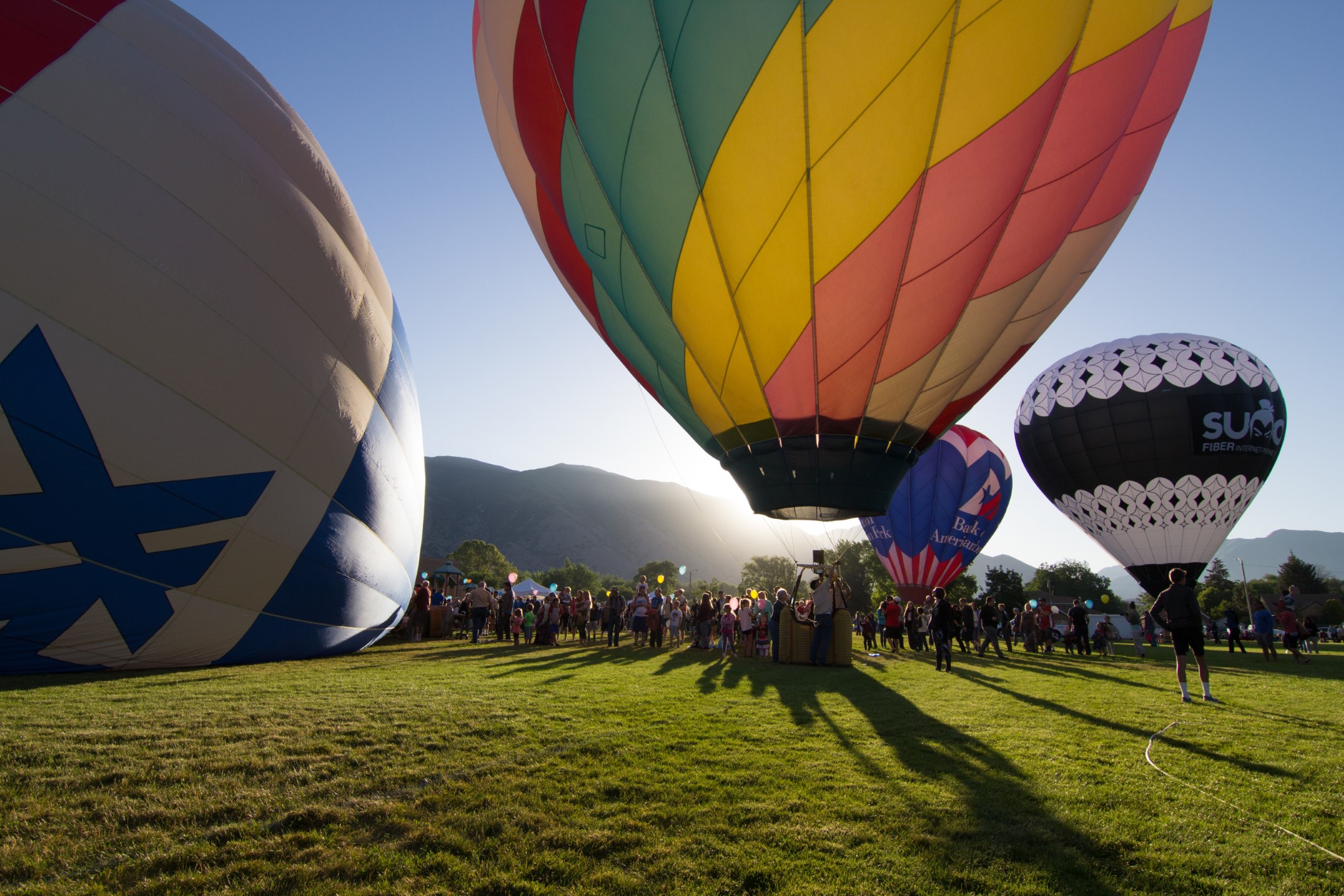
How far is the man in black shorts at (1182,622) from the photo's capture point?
22.6ft

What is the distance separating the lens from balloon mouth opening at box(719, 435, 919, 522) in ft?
25.0

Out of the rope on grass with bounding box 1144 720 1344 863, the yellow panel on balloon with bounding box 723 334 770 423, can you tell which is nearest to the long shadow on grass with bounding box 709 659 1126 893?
the rope on grass with bounding box 1144 720 1344 863

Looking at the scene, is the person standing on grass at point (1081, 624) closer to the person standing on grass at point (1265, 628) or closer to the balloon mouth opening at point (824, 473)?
the person standing on grass at point (1265, 628)

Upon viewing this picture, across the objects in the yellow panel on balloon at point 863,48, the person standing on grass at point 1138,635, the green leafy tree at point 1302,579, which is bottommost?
the person standing on grass at point 1138,635

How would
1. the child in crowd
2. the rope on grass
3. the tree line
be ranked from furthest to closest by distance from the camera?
the tree line, the child in crowd, the rope on grass

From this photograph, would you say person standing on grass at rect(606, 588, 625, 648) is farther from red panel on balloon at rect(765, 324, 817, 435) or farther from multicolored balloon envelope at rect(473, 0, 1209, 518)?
red panel on balloon at rect(765, 324, 817, 435)

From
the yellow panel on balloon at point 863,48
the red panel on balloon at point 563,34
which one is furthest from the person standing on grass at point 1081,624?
the red panel on balloon at point 563,34

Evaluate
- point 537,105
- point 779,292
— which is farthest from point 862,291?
point 537,105

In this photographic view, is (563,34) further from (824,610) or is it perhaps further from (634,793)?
(824,610)

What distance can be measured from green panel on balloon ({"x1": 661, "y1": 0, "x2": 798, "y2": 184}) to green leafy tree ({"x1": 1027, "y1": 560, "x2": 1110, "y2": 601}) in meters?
97.6

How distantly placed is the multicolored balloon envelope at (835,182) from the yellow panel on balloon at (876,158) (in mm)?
17

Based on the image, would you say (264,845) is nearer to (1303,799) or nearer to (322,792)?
(322,792)

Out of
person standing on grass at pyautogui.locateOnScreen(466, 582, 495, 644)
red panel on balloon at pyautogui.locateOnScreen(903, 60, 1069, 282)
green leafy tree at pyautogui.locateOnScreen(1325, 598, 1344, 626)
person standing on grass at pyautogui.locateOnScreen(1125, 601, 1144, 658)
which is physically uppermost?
red panel on balloon at pyautogui.locateOnScreen(903, 60, 1069, 282)

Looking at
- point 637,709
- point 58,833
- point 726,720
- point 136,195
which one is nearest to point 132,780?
point 58,833
